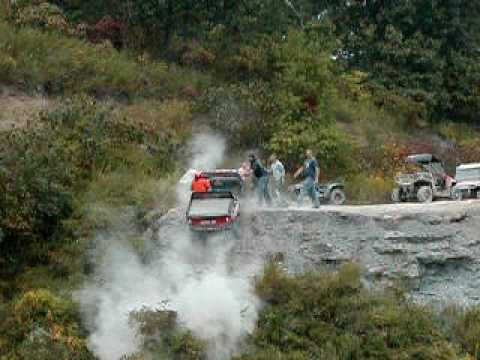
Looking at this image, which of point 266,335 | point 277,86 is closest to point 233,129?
point 277,86

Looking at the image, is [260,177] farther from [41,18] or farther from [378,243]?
[41,18]

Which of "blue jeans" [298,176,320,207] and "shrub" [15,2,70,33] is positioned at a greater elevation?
"shrub" [15,2,70,33]

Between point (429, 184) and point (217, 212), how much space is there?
6973 millimetres

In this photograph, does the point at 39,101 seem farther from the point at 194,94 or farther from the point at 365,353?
the point at 365,353

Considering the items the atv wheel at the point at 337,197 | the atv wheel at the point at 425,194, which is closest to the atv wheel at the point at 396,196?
A: the atv wheel at the point at 425,194

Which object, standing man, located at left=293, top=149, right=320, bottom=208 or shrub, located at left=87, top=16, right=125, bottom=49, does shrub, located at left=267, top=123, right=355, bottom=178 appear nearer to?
standing man, located at left=293, top=149, right=320, bottom=208

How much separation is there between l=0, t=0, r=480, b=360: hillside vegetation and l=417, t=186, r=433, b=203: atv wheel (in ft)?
5.95

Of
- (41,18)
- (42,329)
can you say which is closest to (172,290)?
(42,329)

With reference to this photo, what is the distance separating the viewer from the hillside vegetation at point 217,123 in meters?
17.2

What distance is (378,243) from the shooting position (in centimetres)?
1933

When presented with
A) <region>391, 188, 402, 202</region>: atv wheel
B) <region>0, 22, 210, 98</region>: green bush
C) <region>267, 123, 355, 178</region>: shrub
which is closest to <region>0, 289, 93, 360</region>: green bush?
<region>391, 188, 402, 202</region>: atv wheel

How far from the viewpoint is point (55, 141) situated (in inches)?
882

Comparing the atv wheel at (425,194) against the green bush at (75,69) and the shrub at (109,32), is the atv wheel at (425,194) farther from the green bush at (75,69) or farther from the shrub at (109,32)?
the shrub at (109,32)

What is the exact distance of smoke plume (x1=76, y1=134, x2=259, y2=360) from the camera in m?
16.9
